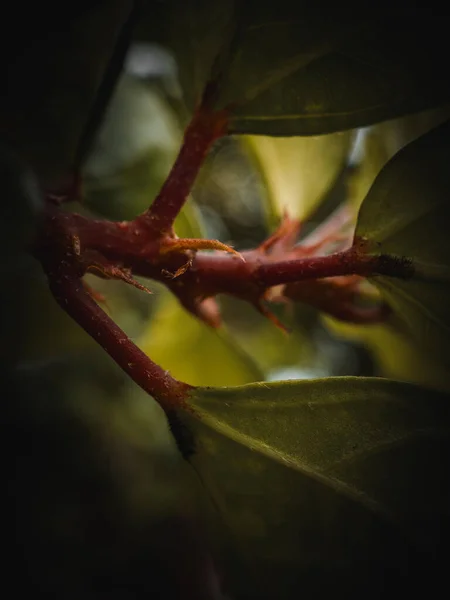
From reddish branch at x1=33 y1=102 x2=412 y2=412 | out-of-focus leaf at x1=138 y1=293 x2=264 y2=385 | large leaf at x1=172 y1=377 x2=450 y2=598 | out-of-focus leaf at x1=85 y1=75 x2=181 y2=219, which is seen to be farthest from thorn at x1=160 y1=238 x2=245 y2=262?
out-of-focus leaf at x1=138 y1=293 x2=264 y2=385

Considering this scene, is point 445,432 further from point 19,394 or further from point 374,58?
point 19,394

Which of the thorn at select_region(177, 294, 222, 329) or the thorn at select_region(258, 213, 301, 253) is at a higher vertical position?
the thorn at select_region(258, 213, 301, 253)

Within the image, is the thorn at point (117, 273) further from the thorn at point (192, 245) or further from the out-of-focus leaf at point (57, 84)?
the out-of-focus leaf at point (57, 84)

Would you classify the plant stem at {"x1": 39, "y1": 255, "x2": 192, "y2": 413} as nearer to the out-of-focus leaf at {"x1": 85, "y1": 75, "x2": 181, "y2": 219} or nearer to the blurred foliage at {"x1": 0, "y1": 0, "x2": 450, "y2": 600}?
the blurred foliage at {"x1": 0, "y1": 0, "x2": 450, "y2": 600}

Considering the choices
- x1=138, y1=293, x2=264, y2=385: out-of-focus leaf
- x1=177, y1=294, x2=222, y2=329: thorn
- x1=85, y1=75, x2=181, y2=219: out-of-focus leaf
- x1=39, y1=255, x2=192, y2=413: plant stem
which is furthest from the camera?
x1=138, y1=293, x2=264, y2=385: out-of-focus leaf

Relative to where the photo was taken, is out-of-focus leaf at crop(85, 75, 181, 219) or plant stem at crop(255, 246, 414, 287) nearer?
plant stem at crop(255, 246, 414, 287)

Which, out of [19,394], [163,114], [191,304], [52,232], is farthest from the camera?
[163,114]

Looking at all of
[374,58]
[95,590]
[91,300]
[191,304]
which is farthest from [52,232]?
[95,590]
